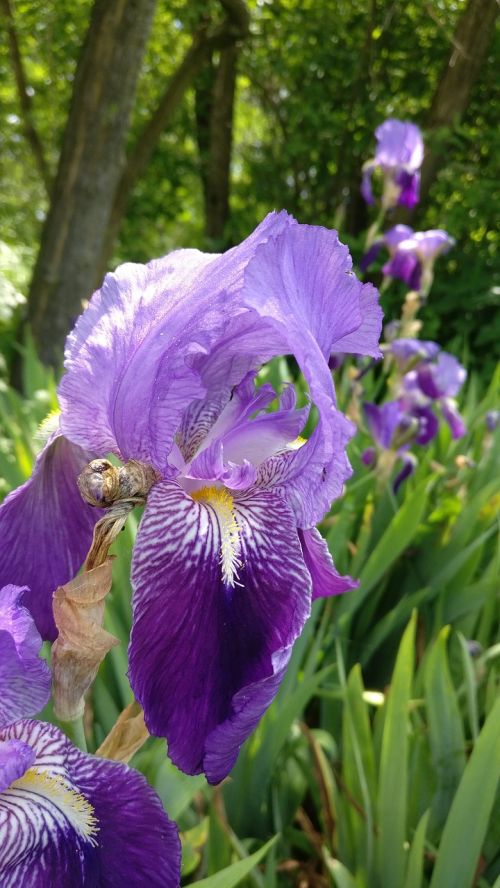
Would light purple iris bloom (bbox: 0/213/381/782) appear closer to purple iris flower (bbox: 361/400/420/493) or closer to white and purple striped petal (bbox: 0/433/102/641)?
white and purple striped petal (bbox: 0/433/102/641)

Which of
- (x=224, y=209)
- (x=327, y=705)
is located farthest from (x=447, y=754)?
(x=224, y=209)

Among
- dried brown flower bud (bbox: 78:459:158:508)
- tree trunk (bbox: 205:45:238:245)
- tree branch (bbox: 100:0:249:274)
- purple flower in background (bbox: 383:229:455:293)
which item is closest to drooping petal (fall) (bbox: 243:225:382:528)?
dried brown flower bud (bbox: 78:459:158:508)

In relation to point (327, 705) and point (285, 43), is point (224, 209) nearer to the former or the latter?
point (285, 43)

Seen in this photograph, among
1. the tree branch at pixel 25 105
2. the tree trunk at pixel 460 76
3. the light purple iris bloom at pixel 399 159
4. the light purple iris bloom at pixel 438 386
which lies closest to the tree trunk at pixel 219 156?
the tree branch at pixel 25 105

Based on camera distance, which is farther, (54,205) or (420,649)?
(54,205)

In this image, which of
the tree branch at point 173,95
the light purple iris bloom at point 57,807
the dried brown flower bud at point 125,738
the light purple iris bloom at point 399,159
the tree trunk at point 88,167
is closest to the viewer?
the light purple iris bloom at point 57,807

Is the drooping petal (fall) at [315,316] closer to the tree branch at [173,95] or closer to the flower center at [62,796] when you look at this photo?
the flower center at [62,796]

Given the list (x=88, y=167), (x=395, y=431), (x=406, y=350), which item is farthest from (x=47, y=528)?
(x=88, y=167)
